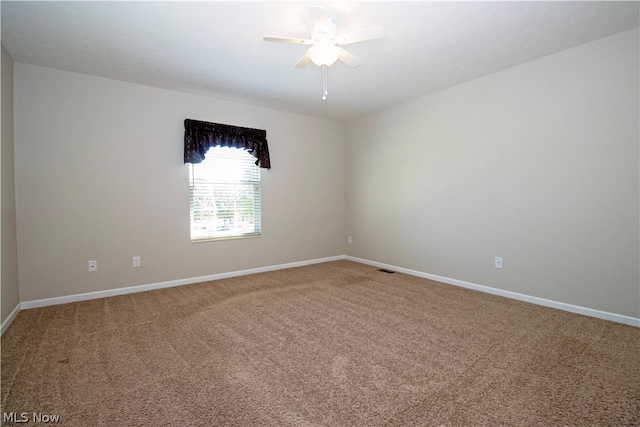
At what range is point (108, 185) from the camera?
139 inches

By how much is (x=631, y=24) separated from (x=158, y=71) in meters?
4.36

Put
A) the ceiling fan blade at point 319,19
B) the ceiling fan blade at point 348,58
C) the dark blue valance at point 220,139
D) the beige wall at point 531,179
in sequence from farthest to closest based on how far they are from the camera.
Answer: the dark blue valance at point 220,139 → the beige wall at point 531,179 → the ceiling fan blade at point 348,58 → the ceiling fan blade at point 319,19

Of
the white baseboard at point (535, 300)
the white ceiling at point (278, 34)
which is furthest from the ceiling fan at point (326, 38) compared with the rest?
the white baseboard at point (535, 300)

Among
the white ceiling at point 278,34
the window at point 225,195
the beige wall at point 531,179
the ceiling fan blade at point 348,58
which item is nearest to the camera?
the white ceiling at point 278,34

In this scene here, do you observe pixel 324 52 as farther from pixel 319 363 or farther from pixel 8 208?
pixel 8 208

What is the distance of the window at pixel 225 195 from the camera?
163 inches

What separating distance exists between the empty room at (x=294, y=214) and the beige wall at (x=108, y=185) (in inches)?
0.9

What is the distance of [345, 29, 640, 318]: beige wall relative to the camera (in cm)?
268

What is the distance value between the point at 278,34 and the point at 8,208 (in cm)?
297

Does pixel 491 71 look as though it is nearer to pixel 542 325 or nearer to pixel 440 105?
pixel 440 105

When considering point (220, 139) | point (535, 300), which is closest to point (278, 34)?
point (220, 139)

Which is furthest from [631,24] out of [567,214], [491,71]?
[567,214]

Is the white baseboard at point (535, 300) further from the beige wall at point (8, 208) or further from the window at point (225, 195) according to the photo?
the beige wall at point (8, 208)

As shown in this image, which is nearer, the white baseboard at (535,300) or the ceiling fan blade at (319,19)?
the ceiling fan blade at (319,19)
